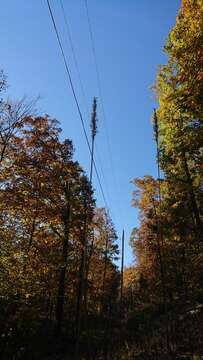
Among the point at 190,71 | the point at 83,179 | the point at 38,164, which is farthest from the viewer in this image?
the point at 83,179

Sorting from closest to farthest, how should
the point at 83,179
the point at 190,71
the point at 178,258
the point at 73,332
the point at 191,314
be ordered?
the point at 190,71 → the point at 191,314 → the point at 73,332 → the point at 83,179 → the point at 178,258

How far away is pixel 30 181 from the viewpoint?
18.1 meters

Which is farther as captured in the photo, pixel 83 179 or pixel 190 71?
pixel 83 179

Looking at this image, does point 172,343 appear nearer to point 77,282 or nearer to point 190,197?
point 190,197

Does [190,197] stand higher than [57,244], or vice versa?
[190,197]

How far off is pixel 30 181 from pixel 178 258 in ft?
51.7

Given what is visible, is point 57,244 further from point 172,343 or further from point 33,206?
point 172,343

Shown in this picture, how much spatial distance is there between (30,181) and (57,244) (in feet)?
18.5

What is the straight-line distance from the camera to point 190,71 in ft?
34.9

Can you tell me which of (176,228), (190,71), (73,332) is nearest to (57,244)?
(73,332)

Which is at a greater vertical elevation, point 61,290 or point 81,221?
point 81,221

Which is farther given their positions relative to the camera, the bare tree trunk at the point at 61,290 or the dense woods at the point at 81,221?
the bare tree trunk at the point at 61,290

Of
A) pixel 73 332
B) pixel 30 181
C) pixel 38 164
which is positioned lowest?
pixel 73 332

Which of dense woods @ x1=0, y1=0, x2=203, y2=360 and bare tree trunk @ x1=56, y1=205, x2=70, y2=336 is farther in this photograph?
bare tree trunk @ x1=56, y1=205, x2=70, y2=336
